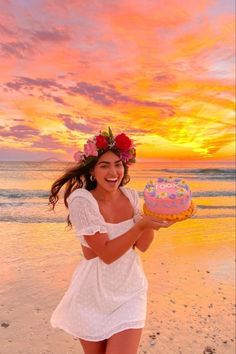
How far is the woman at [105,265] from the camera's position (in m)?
2.76

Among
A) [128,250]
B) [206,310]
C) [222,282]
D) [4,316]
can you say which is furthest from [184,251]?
[128,250]

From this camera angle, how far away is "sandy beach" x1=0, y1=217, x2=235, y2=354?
15.8ft

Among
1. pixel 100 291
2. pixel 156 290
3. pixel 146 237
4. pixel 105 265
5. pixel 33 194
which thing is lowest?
pixel 156 290

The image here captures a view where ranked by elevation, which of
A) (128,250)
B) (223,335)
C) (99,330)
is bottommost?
(223,335)

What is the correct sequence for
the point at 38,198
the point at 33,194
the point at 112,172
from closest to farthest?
the point at 112,172 < the point at 38,198 < the point at 33,194

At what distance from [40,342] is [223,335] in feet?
6.76

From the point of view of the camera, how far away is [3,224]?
11.1 m

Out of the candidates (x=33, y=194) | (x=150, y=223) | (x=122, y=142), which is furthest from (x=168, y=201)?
(x=33, y=194)

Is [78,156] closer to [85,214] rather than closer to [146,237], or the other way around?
[85,214]

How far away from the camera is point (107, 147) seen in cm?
308

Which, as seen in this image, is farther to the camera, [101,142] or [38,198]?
[38,198]

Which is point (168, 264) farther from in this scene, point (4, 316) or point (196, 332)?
point (4, 316)

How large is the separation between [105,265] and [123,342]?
0.49 metres

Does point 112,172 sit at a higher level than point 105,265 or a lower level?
higher
